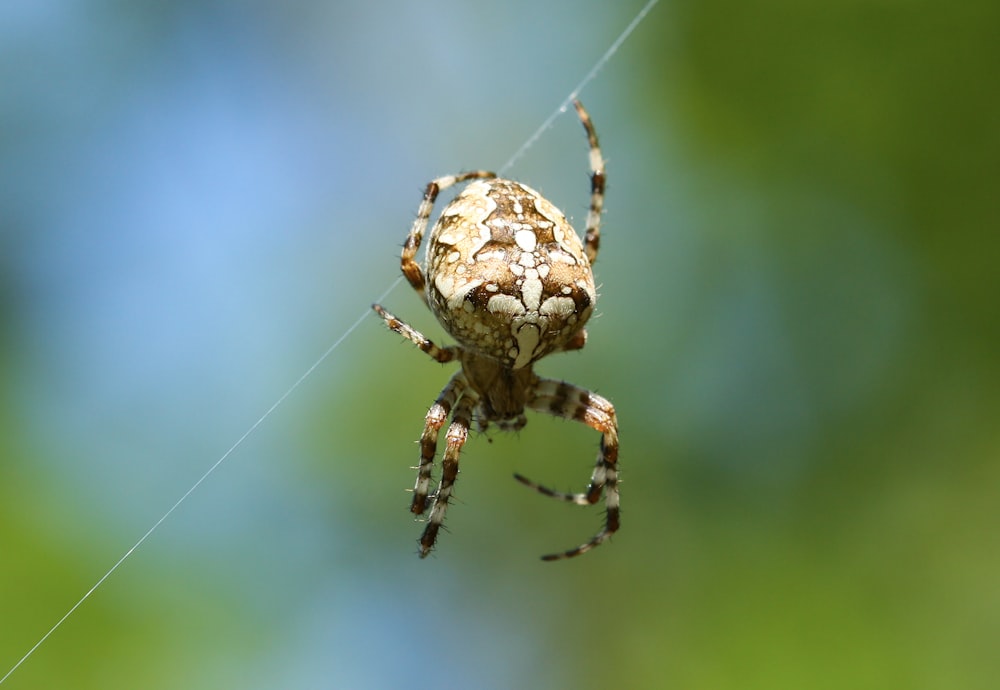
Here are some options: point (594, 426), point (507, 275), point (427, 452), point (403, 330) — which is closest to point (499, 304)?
point (507, 275)

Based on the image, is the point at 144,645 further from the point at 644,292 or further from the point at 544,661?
the point at 644,292

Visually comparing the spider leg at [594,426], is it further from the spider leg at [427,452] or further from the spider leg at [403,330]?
the spider leg at [403,330]

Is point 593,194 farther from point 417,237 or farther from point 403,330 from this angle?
point 403,330

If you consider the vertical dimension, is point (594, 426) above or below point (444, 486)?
above

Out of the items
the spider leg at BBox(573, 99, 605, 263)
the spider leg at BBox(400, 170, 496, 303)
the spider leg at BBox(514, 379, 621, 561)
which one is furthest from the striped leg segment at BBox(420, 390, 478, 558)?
the spider leg at BBox(573, 99, 605, 263)

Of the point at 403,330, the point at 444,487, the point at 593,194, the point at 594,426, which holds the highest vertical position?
the point at 593,194

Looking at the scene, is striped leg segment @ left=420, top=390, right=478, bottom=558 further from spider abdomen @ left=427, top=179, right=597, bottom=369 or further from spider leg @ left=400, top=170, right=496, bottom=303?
spider leg @ left=400, top=170, right=496, bottom=303

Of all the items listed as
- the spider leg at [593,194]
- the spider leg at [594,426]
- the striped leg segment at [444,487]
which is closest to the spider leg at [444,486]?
the striped leg segment at [444,487]
